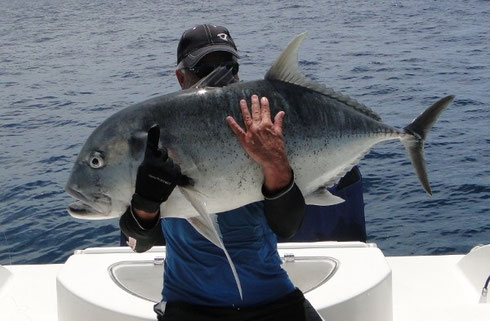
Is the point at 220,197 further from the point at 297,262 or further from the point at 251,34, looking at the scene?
the point at 251,34

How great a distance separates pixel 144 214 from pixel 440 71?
13.9 m

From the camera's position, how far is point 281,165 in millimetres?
2279

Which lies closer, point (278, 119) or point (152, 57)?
point (278, 119)

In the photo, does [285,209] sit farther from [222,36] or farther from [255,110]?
[222,36]

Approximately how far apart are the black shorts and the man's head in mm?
758

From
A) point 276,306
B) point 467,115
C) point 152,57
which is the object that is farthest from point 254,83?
point 152,57

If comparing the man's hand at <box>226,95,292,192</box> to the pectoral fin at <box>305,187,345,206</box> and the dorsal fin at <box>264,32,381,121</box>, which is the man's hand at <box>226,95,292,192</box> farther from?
the pectoral fin at <box>305,187,345,206</box>

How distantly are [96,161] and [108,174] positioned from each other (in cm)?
5

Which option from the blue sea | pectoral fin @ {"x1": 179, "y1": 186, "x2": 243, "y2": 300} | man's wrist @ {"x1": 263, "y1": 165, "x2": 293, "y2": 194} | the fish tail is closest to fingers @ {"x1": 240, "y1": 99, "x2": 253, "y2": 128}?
man's wrist @ {"x1": 263, "y1": 165, "x2": 293, "y2": 194}

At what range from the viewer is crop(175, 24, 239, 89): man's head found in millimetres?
2580

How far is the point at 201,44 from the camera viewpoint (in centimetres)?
262

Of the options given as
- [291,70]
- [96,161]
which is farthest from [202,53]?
[96,161]

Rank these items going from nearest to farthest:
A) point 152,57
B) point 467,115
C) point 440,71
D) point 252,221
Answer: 1. point 252,221
2. point 467,115
3. point 440,71
4. point 152,57

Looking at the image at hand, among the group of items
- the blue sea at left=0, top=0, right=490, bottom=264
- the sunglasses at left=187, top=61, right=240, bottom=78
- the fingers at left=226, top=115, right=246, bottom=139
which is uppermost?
the sunglasses at left=187, top=61, right=240, bottom=78
